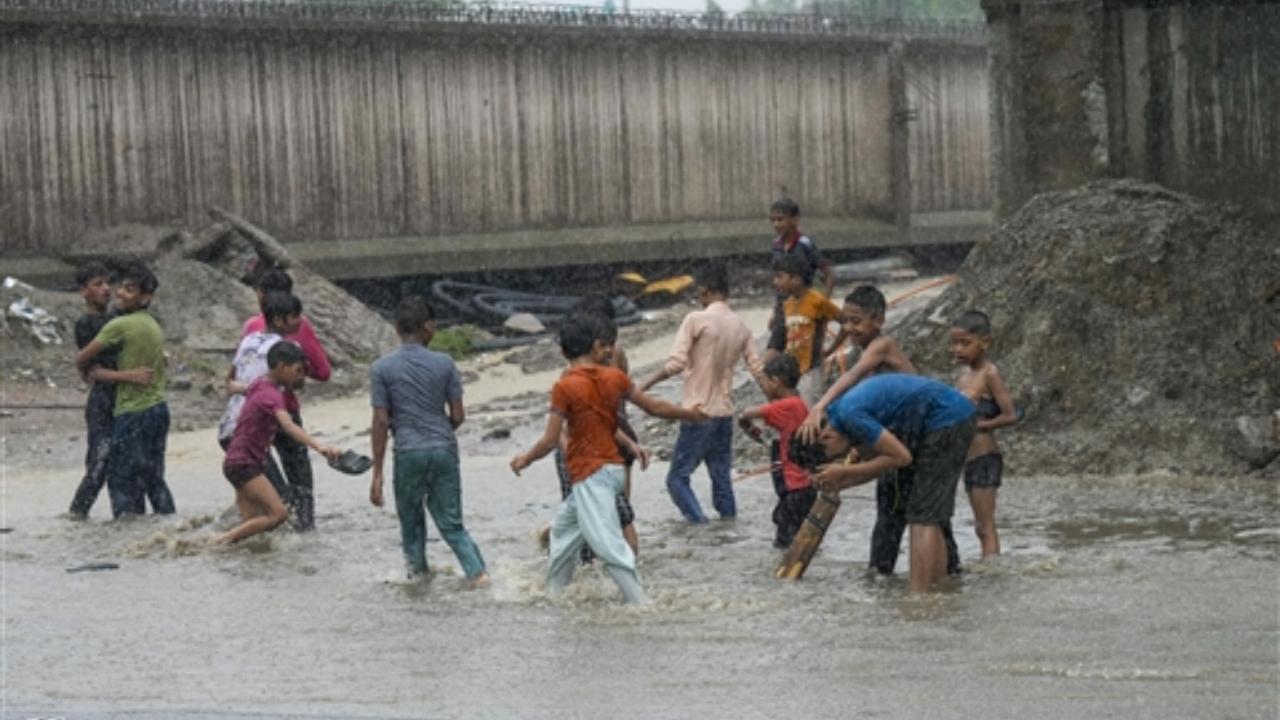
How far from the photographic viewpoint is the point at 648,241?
2648 cm

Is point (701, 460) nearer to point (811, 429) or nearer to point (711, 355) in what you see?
point (711, 355)

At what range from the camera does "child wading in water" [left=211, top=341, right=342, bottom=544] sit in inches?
487

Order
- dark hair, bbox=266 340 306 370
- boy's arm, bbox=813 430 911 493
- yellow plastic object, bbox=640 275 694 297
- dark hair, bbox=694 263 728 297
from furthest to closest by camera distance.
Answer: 1. yellow plastic object, bbox=640 275 694 297
2. dark hair, bbox=694 263 728 297
3. dark hair, bbox=266 340 306 370
4. boy's arm, bbox=813 430 911 493

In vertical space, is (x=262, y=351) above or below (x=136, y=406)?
above

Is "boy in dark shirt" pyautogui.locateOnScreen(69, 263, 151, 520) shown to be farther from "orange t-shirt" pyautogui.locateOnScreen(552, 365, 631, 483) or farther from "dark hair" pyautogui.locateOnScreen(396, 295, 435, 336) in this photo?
"orange t-shirt" pyautogui.locateOnScreen(552, 365, 631, 483)

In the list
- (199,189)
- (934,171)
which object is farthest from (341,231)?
(934,171)

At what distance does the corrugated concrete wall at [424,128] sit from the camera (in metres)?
21.9

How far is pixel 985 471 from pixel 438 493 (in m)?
2.72

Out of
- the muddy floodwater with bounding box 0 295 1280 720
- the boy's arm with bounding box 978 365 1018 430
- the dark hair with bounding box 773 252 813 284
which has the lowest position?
the muddy floodwater with bounding box 0 295 1280 720

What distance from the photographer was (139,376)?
13945mm

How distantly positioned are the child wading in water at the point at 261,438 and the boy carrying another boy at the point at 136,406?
1.68m

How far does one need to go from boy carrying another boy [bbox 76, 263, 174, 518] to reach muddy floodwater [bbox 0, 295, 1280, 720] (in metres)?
0.23

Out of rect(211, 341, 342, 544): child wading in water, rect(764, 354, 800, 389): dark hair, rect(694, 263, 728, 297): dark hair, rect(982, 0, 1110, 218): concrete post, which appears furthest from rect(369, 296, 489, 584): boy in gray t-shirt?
rect(982, 0, 1110, 218): concrete post

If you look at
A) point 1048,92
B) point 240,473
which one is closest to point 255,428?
point 240,473
